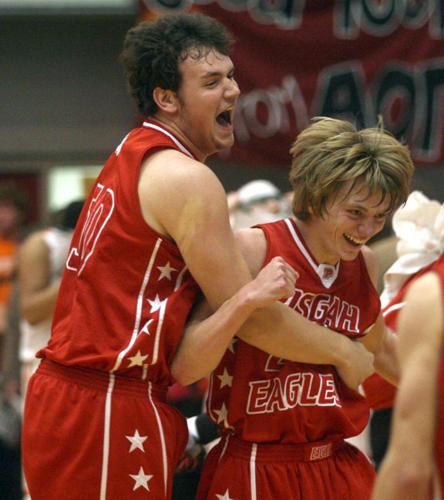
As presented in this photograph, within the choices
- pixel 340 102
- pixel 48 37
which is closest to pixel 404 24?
pixel 340 102

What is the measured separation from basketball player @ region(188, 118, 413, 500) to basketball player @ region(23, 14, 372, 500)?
0.10 metres

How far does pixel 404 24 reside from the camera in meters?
7.75

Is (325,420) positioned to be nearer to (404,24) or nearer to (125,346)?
(125,346)

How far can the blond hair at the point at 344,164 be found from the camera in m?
2.99

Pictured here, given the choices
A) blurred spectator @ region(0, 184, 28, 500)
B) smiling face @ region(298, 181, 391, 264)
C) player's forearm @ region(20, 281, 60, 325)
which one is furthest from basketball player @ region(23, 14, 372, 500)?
blurred spectator @ region(0, 184, 28, 500)

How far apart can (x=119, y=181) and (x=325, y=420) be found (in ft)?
2.84

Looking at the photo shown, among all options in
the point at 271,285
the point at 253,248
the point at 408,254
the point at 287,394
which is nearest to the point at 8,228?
the point at 408,254

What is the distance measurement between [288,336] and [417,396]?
0.89 metres

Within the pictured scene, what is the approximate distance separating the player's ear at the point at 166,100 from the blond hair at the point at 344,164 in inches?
14.2

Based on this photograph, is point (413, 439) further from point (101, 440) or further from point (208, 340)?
point (101, 440)

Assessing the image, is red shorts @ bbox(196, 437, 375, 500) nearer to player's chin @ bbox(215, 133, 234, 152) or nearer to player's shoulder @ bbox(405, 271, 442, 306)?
player's chin @ bbox(215, 133, 234, 152)

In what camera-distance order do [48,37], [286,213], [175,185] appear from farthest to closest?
1. [48,37]
2. [286,213]
3. [175,185]

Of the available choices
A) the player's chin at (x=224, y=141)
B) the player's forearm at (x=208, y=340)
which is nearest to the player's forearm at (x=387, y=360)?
the player's forearm at (x=208, y=340)

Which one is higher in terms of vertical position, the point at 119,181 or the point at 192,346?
the point at 119,181
